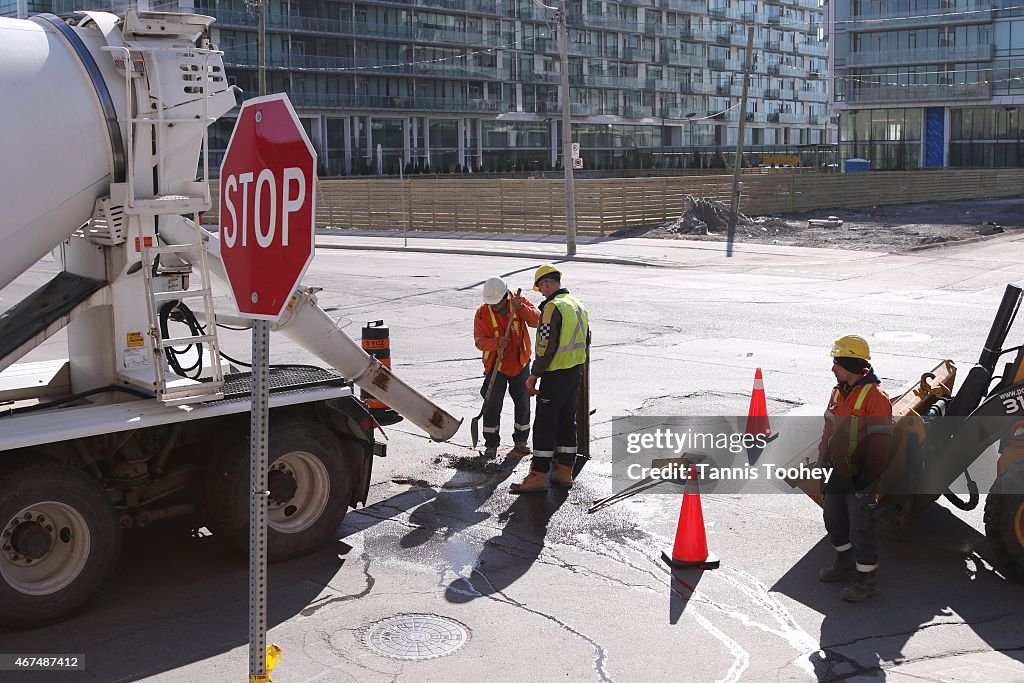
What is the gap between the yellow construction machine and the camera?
288 inches

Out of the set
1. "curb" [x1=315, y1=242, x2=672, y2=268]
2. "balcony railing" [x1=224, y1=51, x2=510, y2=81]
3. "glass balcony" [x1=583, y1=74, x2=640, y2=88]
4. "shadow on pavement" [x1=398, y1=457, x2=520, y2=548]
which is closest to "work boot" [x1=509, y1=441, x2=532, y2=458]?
"shadow on pavement" [x1=398, y1=457, x2=520, y2=548]

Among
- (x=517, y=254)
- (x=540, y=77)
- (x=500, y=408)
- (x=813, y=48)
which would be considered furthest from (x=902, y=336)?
Result: (x=813, y=48)

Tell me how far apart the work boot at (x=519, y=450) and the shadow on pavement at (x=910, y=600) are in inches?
131

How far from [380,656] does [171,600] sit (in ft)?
5.28

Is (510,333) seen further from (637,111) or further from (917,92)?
(637,111)

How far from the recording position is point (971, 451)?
25.6ft

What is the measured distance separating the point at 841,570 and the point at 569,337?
10.4 ft

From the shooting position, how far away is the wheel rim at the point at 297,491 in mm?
7906

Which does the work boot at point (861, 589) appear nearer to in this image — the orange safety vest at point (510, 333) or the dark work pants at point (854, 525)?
the dark work pants at point (854, 525)

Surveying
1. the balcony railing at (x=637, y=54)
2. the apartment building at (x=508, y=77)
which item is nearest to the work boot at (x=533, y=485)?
the apartment building at (x=508, y=77)

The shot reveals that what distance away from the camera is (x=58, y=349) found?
1625 cm

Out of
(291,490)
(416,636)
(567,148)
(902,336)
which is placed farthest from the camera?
(567,148)

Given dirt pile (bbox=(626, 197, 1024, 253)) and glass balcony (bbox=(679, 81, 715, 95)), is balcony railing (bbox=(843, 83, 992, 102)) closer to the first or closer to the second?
glass balcony (bbox=(679, 81, 715, 95))

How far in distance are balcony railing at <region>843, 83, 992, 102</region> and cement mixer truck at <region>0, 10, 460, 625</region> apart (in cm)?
8807
